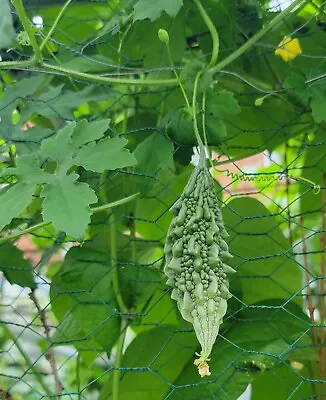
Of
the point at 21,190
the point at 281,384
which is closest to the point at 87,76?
the point at 21,190

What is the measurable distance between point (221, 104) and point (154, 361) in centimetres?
41

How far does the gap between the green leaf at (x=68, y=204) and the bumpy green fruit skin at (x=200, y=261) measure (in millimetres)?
104

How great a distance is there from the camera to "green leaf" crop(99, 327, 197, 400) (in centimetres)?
112

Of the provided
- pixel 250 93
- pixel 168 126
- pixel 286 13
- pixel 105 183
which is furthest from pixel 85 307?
pixel 286 13

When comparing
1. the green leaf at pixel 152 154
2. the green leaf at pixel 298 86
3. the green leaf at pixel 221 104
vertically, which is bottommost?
the green leaf at pixel 152 154

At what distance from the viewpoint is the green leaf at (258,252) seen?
3.61ft

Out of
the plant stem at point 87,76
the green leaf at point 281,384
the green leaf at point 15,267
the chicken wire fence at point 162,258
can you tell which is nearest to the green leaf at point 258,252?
the chicken wire fence at point 162,258

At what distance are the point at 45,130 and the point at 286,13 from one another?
39cm

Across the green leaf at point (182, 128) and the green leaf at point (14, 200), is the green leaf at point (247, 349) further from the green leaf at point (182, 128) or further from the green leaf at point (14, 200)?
the green leaf at point (14, 200)

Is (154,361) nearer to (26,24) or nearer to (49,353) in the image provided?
(49,353)

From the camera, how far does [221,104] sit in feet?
3.25

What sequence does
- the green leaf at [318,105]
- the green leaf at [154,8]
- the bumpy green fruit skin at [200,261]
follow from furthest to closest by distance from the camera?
the green leaf at [318,105] < the green leaf at [154,8] < the bumpy green fruit skin at [200,261]

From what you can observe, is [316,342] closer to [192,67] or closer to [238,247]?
[238,247]

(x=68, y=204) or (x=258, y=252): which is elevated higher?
(x=258, y=252)
